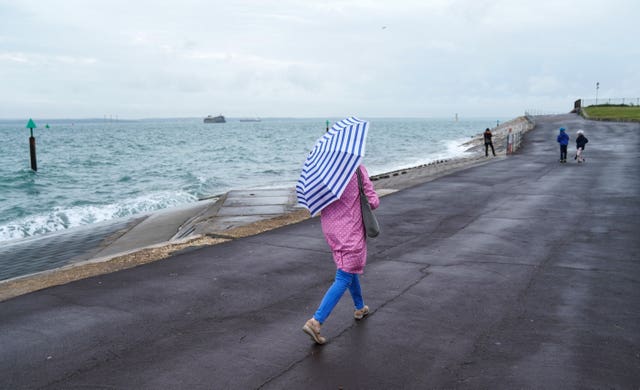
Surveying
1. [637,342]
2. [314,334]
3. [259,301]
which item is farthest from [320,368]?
[637,342]

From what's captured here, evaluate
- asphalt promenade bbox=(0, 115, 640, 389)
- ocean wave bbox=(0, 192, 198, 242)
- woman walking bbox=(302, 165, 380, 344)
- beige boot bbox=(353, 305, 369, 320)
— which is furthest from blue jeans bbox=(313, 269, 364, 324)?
ocean wave bbox=(0, 192, 198, 242)

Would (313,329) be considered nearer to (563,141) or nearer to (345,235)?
(345,235)

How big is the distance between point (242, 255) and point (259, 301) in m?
2.23

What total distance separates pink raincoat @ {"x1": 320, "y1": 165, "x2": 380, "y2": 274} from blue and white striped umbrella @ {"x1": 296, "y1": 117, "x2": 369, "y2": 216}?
17cm

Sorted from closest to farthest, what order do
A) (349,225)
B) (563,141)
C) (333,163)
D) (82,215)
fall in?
1. (333,163)
2. (349,225)
3. (82,215)
4. (563,141)

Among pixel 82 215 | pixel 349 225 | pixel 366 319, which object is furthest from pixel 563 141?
pixel 349 225

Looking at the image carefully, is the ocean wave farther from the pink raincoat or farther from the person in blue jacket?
the person in blue jacket

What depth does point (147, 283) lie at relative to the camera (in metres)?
7.19

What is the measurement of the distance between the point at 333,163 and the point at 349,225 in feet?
1.97

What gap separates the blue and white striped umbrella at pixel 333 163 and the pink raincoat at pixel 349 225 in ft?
0.57

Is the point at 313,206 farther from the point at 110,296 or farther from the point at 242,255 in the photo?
the point at 242,255

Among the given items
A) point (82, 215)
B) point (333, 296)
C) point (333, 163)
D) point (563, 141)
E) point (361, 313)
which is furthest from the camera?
point (563, 141)

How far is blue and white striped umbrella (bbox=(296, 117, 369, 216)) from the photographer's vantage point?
15.6 feet

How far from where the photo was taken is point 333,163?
482 centimetres
